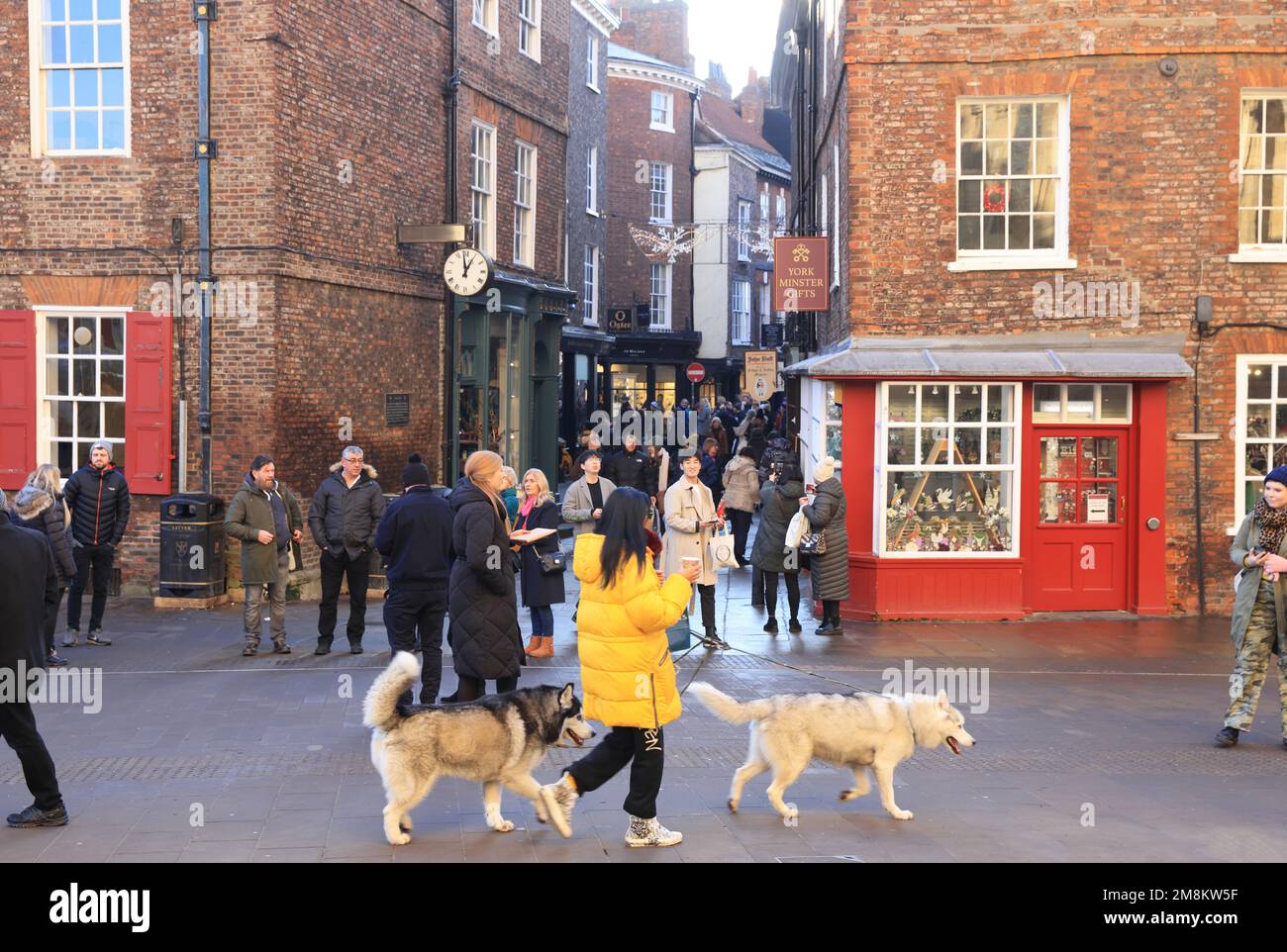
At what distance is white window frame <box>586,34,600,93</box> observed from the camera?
124 ft

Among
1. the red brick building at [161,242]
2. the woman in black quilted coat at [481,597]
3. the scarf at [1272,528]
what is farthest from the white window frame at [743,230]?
the woman in black quilted coat at [481,597]

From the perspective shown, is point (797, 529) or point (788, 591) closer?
point (797, 529)

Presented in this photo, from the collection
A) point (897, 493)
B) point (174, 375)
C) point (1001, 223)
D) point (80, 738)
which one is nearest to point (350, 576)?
point (80, 738)

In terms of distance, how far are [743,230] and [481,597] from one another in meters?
45.1

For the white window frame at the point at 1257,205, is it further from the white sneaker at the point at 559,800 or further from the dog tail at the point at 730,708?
the white sneaker at the point at 559,800

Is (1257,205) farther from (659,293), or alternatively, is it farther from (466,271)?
(659,293)

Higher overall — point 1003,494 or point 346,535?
point 1003,494

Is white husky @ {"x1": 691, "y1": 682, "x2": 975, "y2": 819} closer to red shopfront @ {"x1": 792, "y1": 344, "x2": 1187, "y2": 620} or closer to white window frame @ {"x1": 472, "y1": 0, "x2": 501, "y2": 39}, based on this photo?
red shopfront @ {"x1": 792, "y1": 344, "x2": 1187, "y2": 620}

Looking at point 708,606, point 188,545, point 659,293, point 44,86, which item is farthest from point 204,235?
point 659,293

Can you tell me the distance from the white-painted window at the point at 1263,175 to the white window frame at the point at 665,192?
33.7 meters

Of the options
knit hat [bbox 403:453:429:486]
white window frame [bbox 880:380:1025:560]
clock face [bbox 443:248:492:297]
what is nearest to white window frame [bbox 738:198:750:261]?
clock face [bbox 443:248:492:297]

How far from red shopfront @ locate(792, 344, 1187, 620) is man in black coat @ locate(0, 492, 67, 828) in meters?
9.49

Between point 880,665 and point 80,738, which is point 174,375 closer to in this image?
point 80,738

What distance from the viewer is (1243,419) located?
15.7 meters
